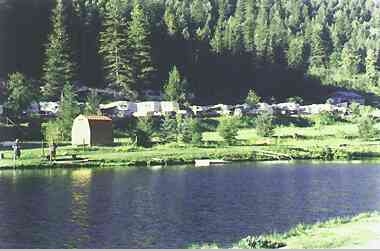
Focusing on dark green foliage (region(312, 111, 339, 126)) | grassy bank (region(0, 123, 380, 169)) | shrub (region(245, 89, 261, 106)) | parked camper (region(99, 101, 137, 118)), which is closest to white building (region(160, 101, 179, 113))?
parked camper (region(99, 101, 137, 118))

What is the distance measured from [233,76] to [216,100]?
3.24 metres

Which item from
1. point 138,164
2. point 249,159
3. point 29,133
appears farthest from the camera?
point 249,159

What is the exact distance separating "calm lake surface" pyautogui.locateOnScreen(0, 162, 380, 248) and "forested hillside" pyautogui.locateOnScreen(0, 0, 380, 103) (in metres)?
6.22

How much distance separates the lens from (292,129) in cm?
5266

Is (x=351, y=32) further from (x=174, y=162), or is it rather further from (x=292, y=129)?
(x=174, y=162)

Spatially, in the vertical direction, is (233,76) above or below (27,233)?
above

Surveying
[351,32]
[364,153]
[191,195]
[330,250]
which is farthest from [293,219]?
[351,32]

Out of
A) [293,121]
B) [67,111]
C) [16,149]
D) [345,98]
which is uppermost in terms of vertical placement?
[345,98]

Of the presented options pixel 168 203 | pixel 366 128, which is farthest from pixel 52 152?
pixel 366 128

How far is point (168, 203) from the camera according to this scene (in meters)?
29.4

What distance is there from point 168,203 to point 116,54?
1671cm

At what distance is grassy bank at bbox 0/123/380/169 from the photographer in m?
47.9

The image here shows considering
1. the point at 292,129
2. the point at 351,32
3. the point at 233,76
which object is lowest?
the point at 292,129

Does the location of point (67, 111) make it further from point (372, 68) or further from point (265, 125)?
point (372, 68)
